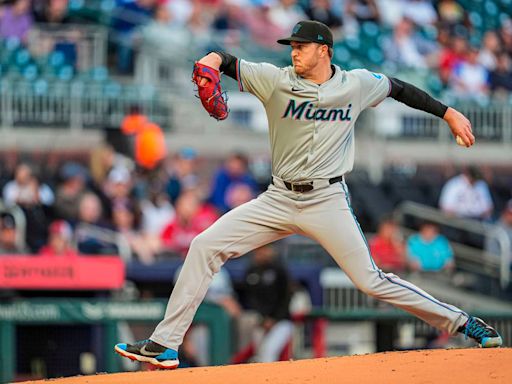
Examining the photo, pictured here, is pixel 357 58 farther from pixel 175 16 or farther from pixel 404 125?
pixel 175 16

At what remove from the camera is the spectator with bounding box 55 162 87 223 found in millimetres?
13320

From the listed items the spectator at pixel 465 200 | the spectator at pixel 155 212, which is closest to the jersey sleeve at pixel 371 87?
the spectator at pixel 155 212

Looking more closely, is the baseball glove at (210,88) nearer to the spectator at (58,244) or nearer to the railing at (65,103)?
the spectator at (58,244)

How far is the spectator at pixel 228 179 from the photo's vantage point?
14.0 metres

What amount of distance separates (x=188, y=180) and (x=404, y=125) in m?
3.94

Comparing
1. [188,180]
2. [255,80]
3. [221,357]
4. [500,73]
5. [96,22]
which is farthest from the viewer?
[500,73]

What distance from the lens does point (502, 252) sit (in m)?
14.6

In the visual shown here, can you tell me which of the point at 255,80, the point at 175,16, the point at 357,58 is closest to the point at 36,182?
the point at 175,16

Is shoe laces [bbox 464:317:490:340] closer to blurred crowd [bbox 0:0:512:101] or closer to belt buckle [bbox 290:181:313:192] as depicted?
belt buckle [bbox 290:181:313:192]

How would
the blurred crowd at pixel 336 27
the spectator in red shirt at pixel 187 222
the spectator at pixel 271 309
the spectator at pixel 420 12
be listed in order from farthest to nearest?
the spectator at pixel 420 12
the blurred crowd at pixel 336 27
the spectator in red shirt at pixel 187 222
the spectator at pixel 271 309

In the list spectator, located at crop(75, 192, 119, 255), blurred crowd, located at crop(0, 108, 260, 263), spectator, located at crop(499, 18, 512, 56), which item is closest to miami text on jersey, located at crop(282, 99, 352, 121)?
blurred crowd, located at crop(0, 108, 260, 263)

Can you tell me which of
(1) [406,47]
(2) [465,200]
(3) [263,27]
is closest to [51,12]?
(3) [263,27]

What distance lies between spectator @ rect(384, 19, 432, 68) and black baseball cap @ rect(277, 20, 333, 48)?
10437 millimetres

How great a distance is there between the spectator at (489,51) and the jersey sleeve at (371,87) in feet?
36.9
